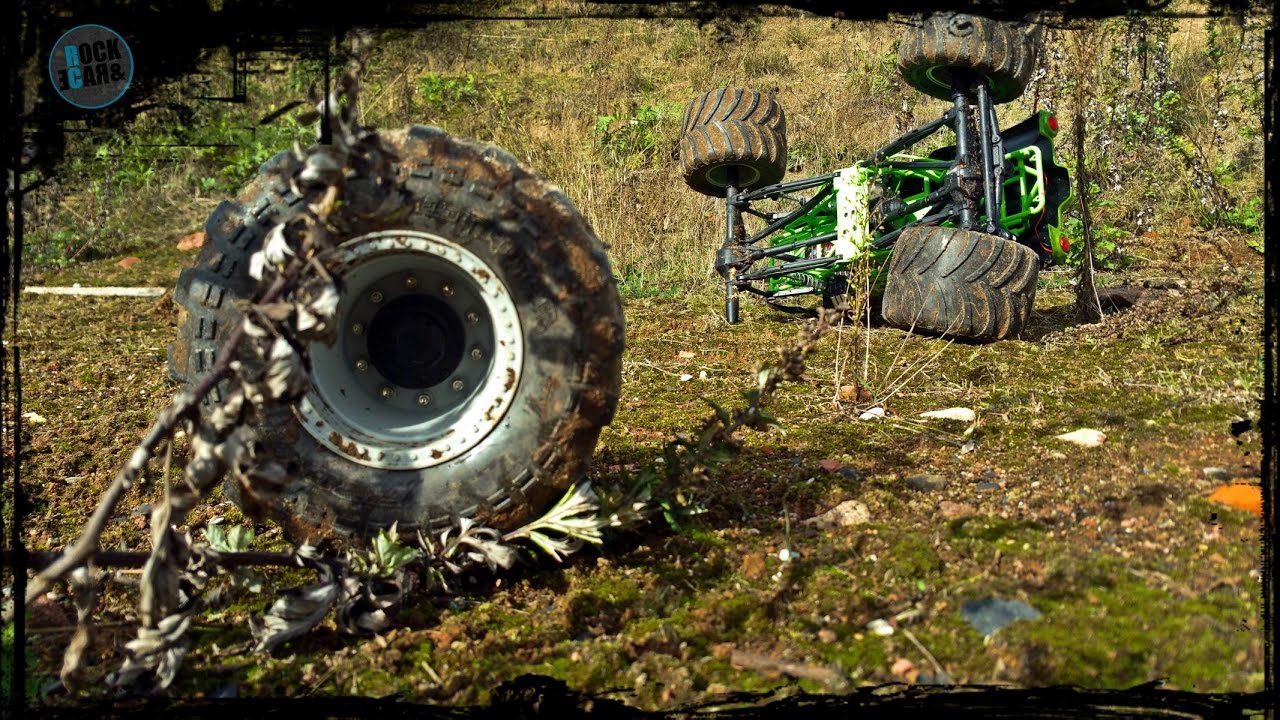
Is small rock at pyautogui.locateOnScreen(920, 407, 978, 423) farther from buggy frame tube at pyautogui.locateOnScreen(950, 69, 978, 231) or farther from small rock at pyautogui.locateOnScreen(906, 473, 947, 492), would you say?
buggy frame tube at pyautogui.locateOnScreen(950, 69, 978, 231)

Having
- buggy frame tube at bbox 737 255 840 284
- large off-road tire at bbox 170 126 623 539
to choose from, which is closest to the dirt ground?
large off-road tire at bbox 170 126 623 539

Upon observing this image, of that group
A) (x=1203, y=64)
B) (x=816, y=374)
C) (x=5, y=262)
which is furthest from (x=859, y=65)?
(x=5, y=262)

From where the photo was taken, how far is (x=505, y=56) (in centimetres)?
1234

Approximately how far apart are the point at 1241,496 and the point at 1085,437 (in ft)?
2.29

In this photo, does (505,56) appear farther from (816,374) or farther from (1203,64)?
(816,374)

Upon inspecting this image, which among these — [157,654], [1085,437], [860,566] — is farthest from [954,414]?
[157,654]

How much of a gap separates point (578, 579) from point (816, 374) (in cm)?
242

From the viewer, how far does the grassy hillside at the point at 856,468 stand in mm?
1859

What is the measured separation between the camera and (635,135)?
10.3 m

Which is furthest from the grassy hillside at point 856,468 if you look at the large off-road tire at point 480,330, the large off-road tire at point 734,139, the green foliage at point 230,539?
the large off-road tire at point 734,139

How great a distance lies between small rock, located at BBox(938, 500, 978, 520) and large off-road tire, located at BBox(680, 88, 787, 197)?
3.94 meters

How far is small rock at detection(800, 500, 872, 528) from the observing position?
251 cm

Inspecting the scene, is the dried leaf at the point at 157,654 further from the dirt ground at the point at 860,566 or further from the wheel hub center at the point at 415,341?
the wheel hub center at the point at 415,341

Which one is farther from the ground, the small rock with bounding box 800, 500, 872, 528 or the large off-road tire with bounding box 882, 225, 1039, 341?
the large off-road tire with bounding box 882, 225, 1039, 341
